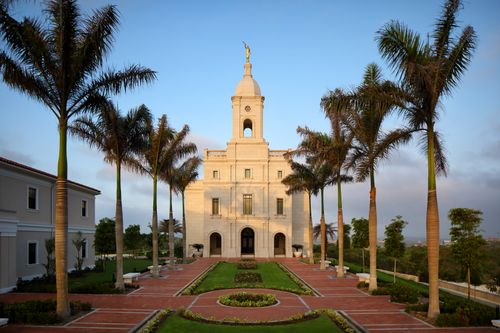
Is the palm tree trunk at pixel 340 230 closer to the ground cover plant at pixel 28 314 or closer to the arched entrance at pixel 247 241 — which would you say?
the ground cover plant at pixel 28 314

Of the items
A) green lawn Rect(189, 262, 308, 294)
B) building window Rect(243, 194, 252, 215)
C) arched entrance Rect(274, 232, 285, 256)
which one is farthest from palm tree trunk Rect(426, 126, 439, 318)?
arched entrance Rect(274, 232, 285, 256)

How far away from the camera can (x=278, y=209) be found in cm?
5131

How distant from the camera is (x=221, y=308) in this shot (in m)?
17.5

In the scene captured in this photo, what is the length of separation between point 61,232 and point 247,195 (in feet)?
120

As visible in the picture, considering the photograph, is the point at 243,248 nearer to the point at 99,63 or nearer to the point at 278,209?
the point at 278,209

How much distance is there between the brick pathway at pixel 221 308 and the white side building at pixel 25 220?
2.13 metres

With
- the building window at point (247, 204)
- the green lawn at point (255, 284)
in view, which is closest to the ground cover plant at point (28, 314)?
the green lawn at point (255, 284)

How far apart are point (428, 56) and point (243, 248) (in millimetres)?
39918

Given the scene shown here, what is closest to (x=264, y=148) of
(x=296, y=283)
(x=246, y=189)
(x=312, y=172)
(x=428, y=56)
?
(x=246, y=189)

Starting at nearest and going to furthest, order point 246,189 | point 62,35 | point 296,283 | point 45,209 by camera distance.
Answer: point 62,35
point 296,283
point 45,209
point 246,189

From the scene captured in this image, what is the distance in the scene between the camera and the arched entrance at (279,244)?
5216cm

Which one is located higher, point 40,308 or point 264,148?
point 264,148

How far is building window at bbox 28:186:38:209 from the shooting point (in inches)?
1031

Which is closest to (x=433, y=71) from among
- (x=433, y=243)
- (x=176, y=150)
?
(x=433, y=243)
